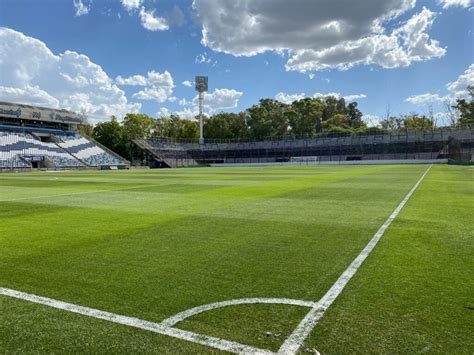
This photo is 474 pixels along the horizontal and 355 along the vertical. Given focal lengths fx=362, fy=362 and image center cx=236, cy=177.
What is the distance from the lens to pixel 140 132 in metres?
95.3

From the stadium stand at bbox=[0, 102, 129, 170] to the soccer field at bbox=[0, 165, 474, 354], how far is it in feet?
183

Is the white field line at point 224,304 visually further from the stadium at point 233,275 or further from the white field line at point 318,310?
the white field line at point 318,310

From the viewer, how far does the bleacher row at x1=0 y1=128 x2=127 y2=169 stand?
2259 inches

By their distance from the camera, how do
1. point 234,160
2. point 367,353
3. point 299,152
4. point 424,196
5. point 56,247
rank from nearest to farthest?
point 367,353, point 56,247, point 424,196, point 299,152, point 234,160

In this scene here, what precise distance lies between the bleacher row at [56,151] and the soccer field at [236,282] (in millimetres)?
55934

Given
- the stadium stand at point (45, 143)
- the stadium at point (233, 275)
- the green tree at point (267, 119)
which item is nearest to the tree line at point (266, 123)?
the green tree at point (267, 119)

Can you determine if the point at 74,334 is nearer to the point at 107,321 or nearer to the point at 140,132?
the point at 107,321

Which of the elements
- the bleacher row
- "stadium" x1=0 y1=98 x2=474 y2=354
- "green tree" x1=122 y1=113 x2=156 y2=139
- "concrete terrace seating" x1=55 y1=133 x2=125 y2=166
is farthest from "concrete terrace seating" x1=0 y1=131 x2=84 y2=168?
"stadium" x1=0 y1=98 x2=474 y2=354

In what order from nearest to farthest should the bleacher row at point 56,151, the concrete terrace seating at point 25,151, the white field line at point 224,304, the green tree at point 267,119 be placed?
1. the white field line at point 224,304
2. the concrete terrace seating at point 25,151
3. the bleacher row at point 56,151
4. the green tree at point 267,119

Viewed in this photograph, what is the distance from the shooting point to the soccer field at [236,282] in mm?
3264

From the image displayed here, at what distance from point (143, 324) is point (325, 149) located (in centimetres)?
8765

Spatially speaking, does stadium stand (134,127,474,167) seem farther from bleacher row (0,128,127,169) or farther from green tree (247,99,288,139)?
bleacher row (0,128,127,169)

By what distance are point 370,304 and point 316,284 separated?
78 centimetres

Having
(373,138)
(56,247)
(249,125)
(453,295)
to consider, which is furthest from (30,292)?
(249,125)
